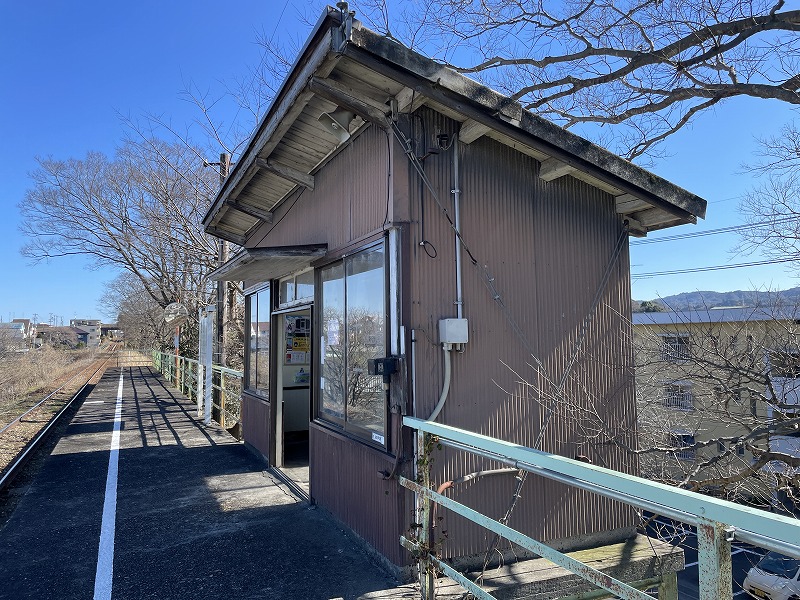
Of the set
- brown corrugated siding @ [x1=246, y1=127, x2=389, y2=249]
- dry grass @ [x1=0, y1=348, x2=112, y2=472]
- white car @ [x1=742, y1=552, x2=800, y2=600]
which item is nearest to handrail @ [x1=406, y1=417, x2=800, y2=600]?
brown corrugated siding @ [x1=246, y1=127, x2=389, y2=249]

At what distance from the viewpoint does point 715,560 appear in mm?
1604

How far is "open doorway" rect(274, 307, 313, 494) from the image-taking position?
693 centimetres

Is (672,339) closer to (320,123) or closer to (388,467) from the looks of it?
(388,467)

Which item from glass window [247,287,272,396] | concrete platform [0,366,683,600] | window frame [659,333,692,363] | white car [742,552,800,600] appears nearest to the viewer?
concrete platform [0,366,683,600]

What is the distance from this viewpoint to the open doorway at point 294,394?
693 cm

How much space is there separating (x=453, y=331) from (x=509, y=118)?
1.52 m

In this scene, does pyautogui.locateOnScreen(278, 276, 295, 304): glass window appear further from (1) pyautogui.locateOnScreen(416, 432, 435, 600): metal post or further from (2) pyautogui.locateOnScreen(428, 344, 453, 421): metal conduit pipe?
(1) pyautogui.locateOnScreen(416, 432, 435, 600): metal post

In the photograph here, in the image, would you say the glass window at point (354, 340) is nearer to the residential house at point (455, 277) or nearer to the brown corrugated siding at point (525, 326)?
the residential house at point (455, 277)

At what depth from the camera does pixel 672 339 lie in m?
4.61

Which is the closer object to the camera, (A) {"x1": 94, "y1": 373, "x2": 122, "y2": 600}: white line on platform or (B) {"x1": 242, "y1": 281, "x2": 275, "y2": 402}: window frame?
(A) {"x1": 94, "y1": 373, "x2": 122, "y2": 600}: white line on platform

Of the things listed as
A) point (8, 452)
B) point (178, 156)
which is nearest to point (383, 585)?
point (8, 452)

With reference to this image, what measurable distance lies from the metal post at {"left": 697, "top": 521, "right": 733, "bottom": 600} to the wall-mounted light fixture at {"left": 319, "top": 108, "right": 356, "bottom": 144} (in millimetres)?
3729

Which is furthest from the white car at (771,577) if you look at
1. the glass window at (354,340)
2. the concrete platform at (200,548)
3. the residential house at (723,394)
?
the glass window at (354,340)

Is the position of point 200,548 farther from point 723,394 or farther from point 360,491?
point 723,394
